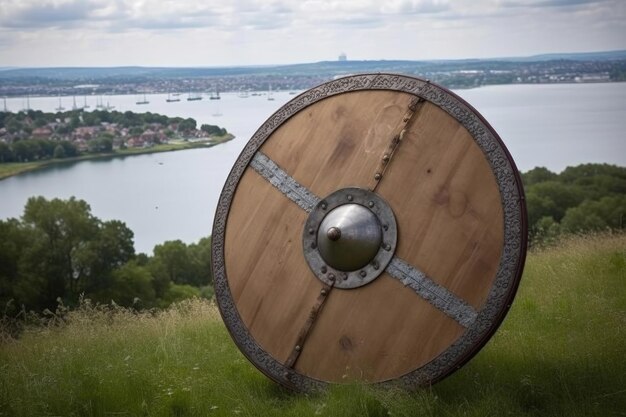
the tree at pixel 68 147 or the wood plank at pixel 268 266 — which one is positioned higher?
the wood plank at pixel 268 266

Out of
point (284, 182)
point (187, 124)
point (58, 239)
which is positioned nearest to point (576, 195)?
point (187, 124)

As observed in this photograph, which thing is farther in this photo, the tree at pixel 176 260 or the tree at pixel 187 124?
the tree at pixel 187 124

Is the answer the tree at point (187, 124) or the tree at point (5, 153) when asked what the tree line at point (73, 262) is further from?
the tree at point (187, 124)

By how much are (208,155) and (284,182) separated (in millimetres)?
25615

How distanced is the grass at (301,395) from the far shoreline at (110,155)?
64.3 feet

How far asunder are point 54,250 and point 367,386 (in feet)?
62.7

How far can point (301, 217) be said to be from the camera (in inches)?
166

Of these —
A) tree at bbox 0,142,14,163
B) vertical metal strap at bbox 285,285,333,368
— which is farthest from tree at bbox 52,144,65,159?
vertical metal strap at bbox 285,285,333,368

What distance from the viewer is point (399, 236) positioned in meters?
3.90

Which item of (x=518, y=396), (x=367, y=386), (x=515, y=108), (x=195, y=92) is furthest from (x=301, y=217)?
(x=195, y=92)

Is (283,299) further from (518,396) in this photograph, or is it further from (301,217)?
(518,396)

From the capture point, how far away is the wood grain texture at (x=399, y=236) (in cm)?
377

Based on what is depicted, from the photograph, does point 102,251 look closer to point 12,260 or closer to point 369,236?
point 12,260

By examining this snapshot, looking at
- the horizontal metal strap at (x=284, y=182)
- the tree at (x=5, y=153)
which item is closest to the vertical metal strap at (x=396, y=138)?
the horizontal metal strap at (x=284, y=182)
